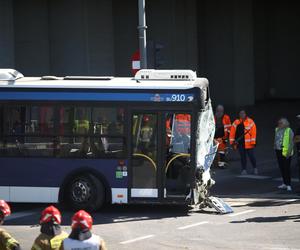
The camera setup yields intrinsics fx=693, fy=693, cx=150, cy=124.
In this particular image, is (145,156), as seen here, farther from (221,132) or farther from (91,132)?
(221,132)

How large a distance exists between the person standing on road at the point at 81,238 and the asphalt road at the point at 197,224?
4967 mm

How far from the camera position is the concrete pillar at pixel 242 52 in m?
33.9

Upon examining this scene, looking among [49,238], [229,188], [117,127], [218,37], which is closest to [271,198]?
[229,188]

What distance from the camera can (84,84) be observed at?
13.6 metres

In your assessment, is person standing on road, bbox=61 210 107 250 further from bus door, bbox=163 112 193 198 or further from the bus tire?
the bus tire

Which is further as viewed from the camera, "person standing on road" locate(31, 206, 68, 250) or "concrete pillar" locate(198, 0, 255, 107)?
"concrete pillar" locate(198, 0, 255, 107)

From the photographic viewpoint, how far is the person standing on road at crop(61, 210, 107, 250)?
18.6ft

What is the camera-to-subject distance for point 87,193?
44.4 feet

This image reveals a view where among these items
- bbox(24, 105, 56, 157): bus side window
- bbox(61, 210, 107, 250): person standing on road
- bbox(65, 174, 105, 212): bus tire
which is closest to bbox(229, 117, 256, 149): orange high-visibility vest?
bbox(65, 174, 105, 212): bus tire

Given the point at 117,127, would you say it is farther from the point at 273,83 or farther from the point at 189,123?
the point at 273,83

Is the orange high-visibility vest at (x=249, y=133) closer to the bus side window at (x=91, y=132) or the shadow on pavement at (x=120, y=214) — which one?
the shadow on pavement at (x=120, y=214)

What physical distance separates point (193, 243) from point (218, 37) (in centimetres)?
2456

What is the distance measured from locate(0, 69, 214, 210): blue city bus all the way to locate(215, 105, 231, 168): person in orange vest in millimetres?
5926

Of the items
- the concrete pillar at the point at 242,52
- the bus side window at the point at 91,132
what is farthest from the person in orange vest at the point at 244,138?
the concrete pillar at the point at 242,52
